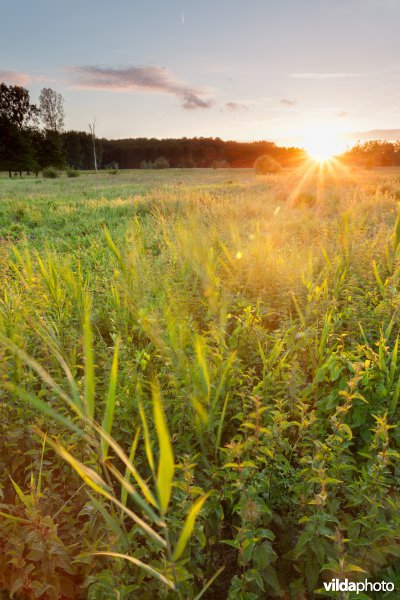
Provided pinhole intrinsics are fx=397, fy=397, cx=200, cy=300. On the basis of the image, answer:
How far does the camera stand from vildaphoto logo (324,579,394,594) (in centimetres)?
132

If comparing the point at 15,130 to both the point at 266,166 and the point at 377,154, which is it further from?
the point at 377,154

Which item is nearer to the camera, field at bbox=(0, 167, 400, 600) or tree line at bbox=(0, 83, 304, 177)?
field at bbox=(0, 167, 400, 600)

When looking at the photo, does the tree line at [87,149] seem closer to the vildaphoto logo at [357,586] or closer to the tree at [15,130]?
the tree at [15,130]

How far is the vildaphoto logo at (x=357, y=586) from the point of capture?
132 centimetres

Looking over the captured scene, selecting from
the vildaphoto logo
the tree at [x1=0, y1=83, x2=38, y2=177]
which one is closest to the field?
the vildaphoto logo

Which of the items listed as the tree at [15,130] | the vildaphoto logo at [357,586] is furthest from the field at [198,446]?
the tree at [15,130]

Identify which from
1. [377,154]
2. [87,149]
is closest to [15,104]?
[87,149]

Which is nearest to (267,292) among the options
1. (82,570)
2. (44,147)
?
(82,570)

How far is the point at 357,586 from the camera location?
4.59 feet

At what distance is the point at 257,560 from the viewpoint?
1.44 metres

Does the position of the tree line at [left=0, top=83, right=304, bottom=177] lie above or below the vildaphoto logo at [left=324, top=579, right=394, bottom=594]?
above

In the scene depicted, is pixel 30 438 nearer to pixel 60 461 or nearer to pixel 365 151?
pixel 60 461

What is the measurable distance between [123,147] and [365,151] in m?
64.8

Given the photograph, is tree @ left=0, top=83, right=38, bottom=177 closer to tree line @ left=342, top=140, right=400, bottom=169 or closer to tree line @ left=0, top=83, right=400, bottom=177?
tree line @ left=0, top=83, right=400, bottom=177
